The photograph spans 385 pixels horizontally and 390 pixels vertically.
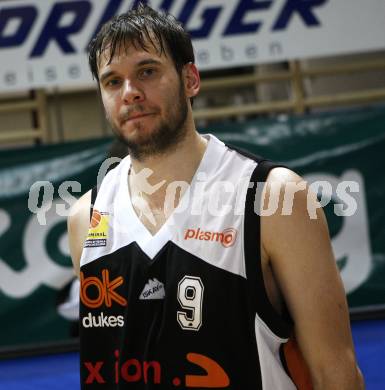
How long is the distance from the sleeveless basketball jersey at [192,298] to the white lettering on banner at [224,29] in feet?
9.43

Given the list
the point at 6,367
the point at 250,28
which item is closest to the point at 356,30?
the point at 250,28

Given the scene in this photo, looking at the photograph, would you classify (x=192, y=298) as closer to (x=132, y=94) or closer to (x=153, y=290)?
(x=153, y=290)

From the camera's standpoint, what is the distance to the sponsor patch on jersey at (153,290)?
1516mm

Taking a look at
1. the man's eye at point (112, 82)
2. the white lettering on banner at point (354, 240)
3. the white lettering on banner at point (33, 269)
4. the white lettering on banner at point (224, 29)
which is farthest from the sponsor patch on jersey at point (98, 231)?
the white lettering on banner at point (224, 29)

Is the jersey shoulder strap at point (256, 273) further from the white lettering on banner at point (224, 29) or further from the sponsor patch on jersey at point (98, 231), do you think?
the white lettering on banner at point (224, 29)

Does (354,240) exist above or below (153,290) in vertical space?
below

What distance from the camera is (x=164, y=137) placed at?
1559 mm

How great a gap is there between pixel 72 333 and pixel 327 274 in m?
2.96

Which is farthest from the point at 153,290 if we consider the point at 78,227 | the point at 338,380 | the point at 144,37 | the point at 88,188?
the point at 88,188

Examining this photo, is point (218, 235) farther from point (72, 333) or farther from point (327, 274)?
point (72, 333)

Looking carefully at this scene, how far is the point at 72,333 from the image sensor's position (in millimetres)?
4082

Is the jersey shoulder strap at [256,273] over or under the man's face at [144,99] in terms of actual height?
under

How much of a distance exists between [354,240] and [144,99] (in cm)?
Answer: 298

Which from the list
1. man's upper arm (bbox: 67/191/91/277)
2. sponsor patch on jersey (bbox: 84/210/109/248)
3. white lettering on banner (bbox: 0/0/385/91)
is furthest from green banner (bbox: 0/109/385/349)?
sponsor patch on jersey (bbox: 84/210/109/248)
